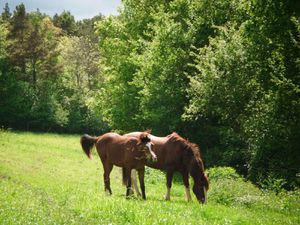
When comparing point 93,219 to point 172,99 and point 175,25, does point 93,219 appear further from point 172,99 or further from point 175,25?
point 175,25

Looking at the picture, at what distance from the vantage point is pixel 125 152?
18375 millimetres

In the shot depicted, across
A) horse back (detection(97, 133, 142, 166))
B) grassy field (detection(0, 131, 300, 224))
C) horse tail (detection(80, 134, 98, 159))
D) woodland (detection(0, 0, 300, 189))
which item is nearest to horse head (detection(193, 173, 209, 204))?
grassy field (detection(0, 131, 300, 224))

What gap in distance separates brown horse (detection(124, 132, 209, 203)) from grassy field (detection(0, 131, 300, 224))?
899 millimetres

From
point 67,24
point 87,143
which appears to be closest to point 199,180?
point 87,143

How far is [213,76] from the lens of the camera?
27547mm

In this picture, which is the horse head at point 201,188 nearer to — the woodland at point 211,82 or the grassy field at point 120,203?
the grassy field at point 120,203

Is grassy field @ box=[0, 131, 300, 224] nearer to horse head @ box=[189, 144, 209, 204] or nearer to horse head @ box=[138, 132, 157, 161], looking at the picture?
horse head @ box=[189, 144, 209, 204]

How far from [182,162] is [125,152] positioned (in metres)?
3.02

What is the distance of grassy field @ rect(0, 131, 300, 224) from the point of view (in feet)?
40.2

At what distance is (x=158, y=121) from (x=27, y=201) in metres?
21.1

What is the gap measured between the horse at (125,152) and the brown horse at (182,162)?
2.85ft

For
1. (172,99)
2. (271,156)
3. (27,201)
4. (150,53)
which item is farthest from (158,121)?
(27,201)

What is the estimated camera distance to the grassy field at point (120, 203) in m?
12.3

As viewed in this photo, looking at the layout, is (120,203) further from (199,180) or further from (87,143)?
(87,143)
